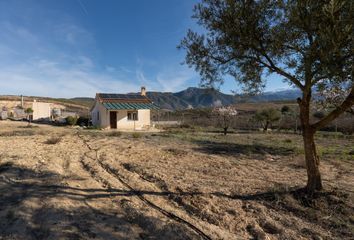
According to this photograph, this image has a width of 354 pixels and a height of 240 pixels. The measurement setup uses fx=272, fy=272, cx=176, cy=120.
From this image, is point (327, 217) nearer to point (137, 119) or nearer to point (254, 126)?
point (137, 119)

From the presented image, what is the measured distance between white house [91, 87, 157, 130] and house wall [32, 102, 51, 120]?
13781 millimetres

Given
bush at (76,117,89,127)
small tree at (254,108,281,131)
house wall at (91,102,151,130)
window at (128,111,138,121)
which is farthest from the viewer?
bush at (76,117,89,127)

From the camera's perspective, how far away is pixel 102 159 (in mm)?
10227

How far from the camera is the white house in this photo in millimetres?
31000

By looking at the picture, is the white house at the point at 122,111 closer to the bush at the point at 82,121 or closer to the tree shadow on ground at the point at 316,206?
the bush at the point at 82,121

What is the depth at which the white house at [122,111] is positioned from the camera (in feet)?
102

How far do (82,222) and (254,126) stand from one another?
3416cm

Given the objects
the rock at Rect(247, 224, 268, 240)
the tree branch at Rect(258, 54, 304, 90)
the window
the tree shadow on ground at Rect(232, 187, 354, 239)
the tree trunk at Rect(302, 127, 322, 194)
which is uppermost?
the tree branch at Rect(258, 54, 304, 90)

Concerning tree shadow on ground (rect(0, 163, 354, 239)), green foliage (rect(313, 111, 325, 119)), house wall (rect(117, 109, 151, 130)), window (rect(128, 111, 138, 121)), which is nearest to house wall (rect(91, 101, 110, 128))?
house wall (rect(117, 109, 151, 130))

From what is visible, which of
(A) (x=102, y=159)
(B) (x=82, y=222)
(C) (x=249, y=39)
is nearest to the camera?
(B) (x=82, y=222)

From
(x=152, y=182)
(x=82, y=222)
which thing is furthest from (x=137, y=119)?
(x=82, y=222)

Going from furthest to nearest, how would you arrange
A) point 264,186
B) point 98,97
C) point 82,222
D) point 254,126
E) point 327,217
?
point 254,126, point 98,97, point 264,186, point 327,217, point 82,222

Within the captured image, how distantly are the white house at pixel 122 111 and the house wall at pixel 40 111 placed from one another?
13.8 m

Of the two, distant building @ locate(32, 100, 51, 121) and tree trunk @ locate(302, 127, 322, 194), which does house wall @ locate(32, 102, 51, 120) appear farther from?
tree trunk @ locate(302, 127, 322, 194)
